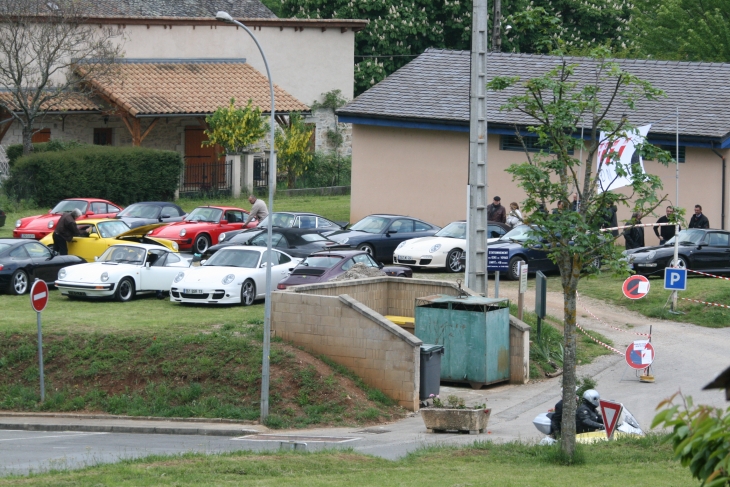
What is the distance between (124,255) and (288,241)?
16.8 ft

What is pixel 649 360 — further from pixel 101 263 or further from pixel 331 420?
pixel 101 263

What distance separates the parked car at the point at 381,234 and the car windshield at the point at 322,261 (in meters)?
4.43

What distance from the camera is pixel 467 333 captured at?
68.0 feet

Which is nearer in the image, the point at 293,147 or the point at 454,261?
the point at 454,261

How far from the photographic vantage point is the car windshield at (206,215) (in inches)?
1298

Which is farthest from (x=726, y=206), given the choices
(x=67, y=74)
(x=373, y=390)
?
(x=67, y=74)

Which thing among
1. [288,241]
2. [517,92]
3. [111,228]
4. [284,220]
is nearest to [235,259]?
[288,241]

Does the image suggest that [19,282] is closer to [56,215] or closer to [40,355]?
[40,355]

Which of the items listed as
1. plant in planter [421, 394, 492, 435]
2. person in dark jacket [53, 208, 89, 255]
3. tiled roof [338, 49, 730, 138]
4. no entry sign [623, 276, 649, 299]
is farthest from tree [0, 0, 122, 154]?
plant in planter [421, 394, 492, 435]

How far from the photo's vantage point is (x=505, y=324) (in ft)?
69.9

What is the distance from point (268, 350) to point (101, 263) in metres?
8.16

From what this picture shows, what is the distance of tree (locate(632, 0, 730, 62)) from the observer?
4916 cm

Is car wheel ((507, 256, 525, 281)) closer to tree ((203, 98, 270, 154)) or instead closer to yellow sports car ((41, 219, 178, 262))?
yellow sports car ((41, 219, 178, 262))

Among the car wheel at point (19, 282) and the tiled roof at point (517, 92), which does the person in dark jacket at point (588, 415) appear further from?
the tiled roof at point (517, 92)
